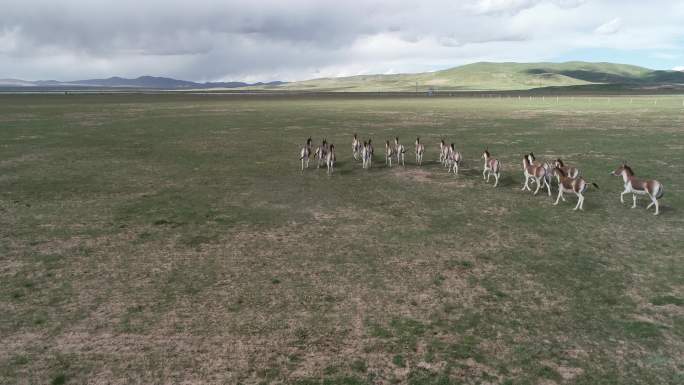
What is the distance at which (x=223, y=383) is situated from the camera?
689 cm

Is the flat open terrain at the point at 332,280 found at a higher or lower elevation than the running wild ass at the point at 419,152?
lower

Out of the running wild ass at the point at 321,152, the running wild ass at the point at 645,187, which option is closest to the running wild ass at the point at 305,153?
the running wild ass at the point at 321,152

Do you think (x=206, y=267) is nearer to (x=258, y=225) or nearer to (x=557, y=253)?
(x=258, y=225)

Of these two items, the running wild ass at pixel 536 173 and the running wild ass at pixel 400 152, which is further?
the running wild ass at pixel 400 152

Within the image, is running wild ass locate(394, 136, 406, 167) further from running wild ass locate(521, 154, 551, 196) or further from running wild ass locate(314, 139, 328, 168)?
running wild ass locate(521, 154, 551, 196)

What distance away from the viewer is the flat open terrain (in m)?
7.40

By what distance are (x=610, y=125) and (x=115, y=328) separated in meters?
51.1

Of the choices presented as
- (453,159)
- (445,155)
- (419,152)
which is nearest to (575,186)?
(453,159)

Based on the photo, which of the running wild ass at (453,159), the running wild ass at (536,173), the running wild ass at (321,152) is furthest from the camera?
the running wild ass at (321,152)

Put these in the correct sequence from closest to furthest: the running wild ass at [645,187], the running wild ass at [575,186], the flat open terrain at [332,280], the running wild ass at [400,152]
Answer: the flat open terrain at [332,280] < the running wild ass at [645,187] < the running wild ass at [575,186] < the running wild ass at [400,152]

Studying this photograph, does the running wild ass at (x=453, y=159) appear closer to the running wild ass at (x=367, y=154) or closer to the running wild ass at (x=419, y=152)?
the running wild ass at (x=419, y=152)

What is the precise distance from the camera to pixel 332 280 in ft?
34.9

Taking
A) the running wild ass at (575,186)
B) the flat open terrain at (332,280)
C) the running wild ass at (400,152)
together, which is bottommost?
the flat open terrain at (332,280)

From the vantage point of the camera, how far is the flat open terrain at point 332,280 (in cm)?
740
